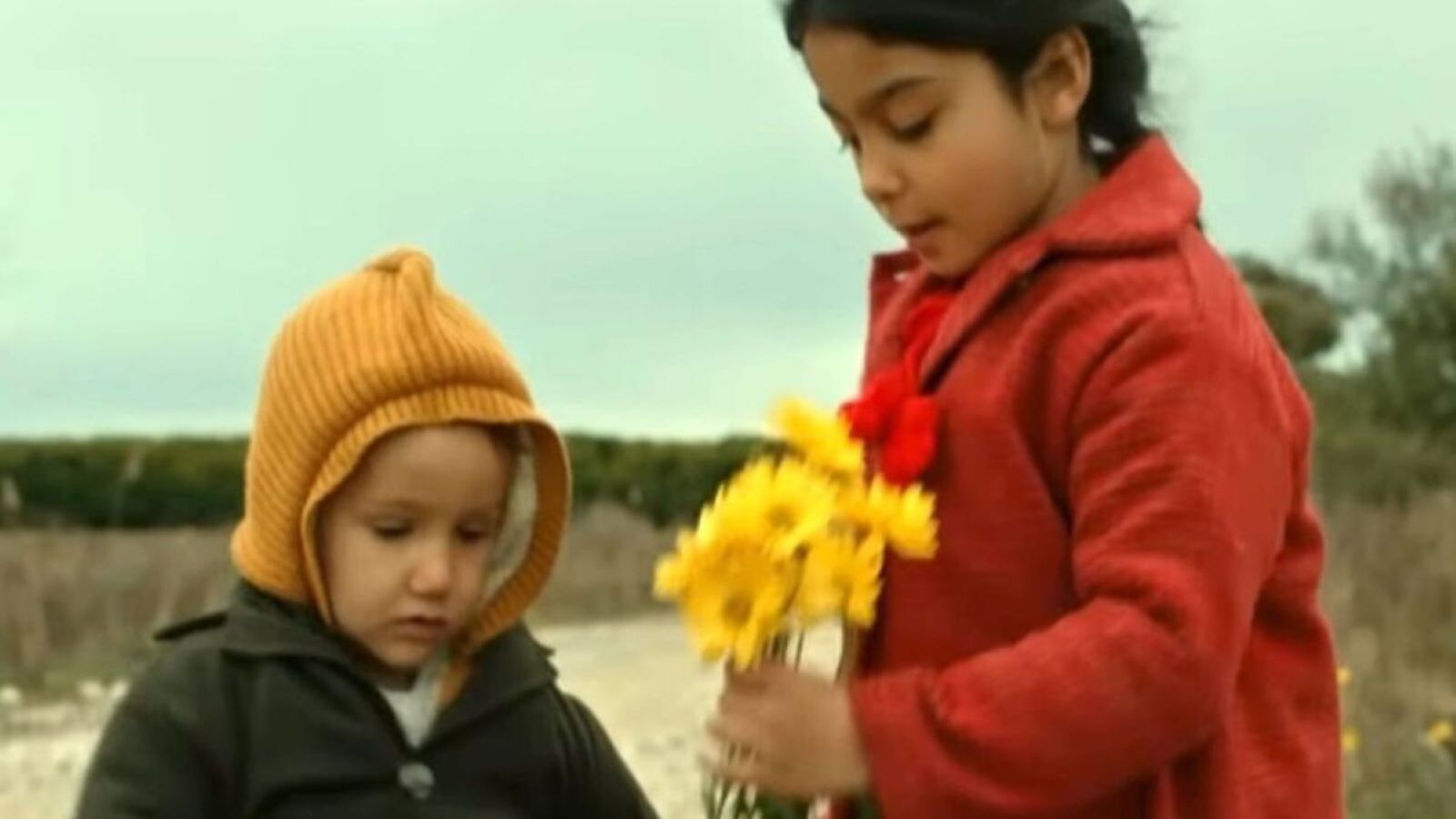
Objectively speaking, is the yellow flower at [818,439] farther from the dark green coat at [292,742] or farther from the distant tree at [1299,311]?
the distant tree at [1299,311]

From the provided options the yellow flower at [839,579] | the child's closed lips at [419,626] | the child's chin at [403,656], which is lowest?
the child's chin at [403,656]

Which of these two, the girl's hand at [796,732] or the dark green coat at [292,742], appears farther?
the dark green coat at [292,742]

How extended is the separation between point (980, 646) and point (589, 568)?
43.9 feet

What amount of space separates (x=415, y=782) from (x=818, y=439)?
37.3 inches

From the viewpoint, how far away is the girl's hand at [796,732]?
3.21 metres

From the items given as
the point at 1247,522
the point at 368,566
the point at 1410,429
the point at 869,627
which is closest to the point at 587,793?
the point at 368,566

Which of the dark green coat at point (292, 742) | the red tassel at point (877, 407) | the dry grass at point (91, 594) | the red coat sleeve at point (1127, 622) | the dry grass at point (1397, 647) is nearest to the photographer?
the red coat sleeve at point (1127, 622)

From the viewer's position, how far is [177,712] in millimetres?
3906

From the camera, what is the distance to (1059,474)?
129 inches

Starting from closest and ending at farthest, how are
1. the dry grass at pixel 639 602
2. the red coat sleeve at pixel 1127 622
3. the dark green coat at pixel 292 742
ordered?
1. the red coat sleeve at pixel 1127 622
2. the dark green coat at pixel 292 742
3. the dry grass at pixel 639 602

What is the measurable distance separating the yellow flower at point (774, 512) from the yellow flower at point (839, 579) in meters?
A: 0.02

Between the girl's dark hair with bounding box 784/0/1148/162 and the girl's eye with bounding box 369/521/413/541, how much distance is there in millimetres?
805

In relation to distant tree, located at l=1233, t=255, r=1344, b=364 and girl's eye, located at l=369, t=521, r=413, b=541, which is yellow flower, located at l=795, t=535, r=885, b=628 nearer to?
girl's eye, located at l=369, t=521, r=413, b=541

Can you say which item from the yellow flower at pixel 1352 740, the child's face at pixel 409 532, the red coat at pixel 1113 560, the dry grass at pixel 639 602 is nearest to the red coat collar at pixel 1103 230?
the red coat at pixel 1113 560
